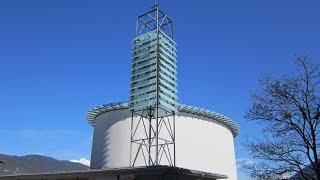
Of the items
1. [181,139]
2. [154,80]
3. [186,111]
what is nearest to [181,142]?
[181,139]

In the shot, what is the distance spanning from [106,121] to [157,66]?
59.1 ft

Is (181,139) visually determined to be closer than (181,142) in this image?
No

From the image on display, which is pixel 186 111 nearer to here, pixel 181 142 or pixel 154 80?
pixel 181 142

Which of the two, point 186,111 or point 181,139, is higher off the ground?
point 186,111

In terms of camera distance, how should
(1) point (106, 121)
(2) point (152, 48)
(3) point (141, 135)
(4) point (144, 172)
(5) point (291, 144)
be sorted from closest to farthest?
(5) point (291, 144), (4) point (144, 172), (2) point (152, 48), (3) point (141, 135), (1) point (106, 121)

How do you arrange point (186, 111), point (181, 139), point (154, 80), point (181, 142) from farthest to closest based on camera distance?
point (186, 111) < point (181, 139) < point (181, 142) < point (154, 80)

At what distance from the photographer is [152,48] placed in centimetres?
3884

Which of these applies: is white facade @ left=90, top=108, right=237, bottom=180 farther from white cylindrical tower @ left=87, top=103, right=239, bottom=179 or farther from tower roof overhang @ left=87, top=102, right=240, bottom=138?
tower roof overhang @ left=87, top=102, right=240, bottom=138

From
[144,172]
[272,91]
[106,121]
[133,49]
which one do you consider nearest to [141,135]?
[106,121]

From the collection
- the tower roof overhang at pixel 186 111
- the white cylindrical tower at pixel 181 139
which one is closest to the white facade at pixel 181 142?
the white cylindrical tower at pixel 181 139

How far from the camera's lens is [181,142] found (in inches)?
1924

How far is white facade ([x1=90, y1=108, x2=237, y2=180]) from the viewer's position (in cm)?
4844

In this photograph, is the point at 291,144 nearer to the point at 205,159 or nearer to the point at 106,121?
the point at 205,159

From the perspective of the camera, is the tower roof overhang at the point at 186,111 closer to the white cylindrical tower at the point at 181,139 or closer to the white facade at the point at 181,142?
the white cylindrical tower at the point at 181,139
